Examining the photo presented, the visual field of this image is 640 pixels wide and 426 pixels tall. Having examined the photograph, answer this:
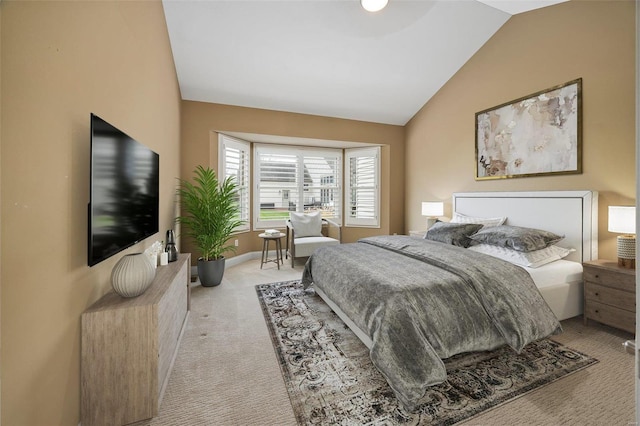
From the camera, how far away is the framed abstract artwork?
275 centimetres

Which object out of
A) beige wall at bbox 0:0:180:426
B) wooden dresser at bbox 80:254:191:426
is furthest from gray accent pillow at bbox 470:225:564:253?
beige wall at bbox 0:0:180:426

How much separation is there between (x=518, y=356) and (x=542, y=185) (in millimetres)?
2162

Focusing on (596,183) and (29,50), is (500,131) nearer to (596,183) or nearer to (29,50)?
(596,183)

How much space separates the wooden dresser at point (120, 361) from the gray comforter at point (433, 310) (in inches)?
50.4

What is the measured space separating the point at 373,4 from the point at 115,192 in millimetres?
3011

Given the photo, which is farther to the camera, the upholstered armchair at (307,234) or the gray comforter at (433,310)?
the upholstered armchair at (307,234)

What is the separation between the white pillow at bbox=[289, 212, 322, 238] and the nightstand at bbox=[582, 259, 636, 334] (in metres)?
3.44

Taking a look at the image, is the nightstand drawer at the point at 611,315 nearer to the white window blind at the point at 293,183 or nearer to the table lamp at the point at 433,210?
the table lamp at the point at 433,210

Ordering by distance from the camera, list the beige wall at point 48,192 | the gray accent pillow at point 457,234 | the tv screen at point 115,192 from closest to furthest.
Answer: the beige wall at point 48,192 → the tv screen at point 115,192 → the gray accent pillow at point 457,234

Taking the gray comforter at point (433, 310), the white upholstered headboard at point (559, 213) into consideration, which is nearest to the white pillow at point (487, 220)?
the white upholstered headboard at point (559, 213)

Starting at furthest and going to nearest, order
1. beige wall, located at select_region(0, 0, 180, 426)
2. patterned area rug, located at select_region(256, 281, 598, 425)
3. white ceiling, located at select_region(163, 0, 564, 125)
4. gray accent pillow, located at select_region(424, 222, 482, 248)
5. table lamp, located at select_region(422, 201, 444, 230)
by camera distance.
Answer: table lamp, located at select_region(422, 201, 444, 230), gray accent pillow, located at select_region(424, 222, 482, 248), white ceiling, located at select_region(163, 0, 564, 125), patterned area rug, located at select_region(256, 281, 598, 425), beige wall, located at select_region(0, 0, 180, 426)

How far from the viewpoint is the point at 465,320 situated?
1663mm

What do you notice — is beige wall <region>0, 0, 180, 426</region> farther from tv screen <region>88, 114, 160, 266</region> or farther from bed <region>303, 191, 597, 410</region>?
bed <region>303, 191, 597, 410</region>

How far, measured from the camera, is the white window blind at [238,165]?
429 cm
